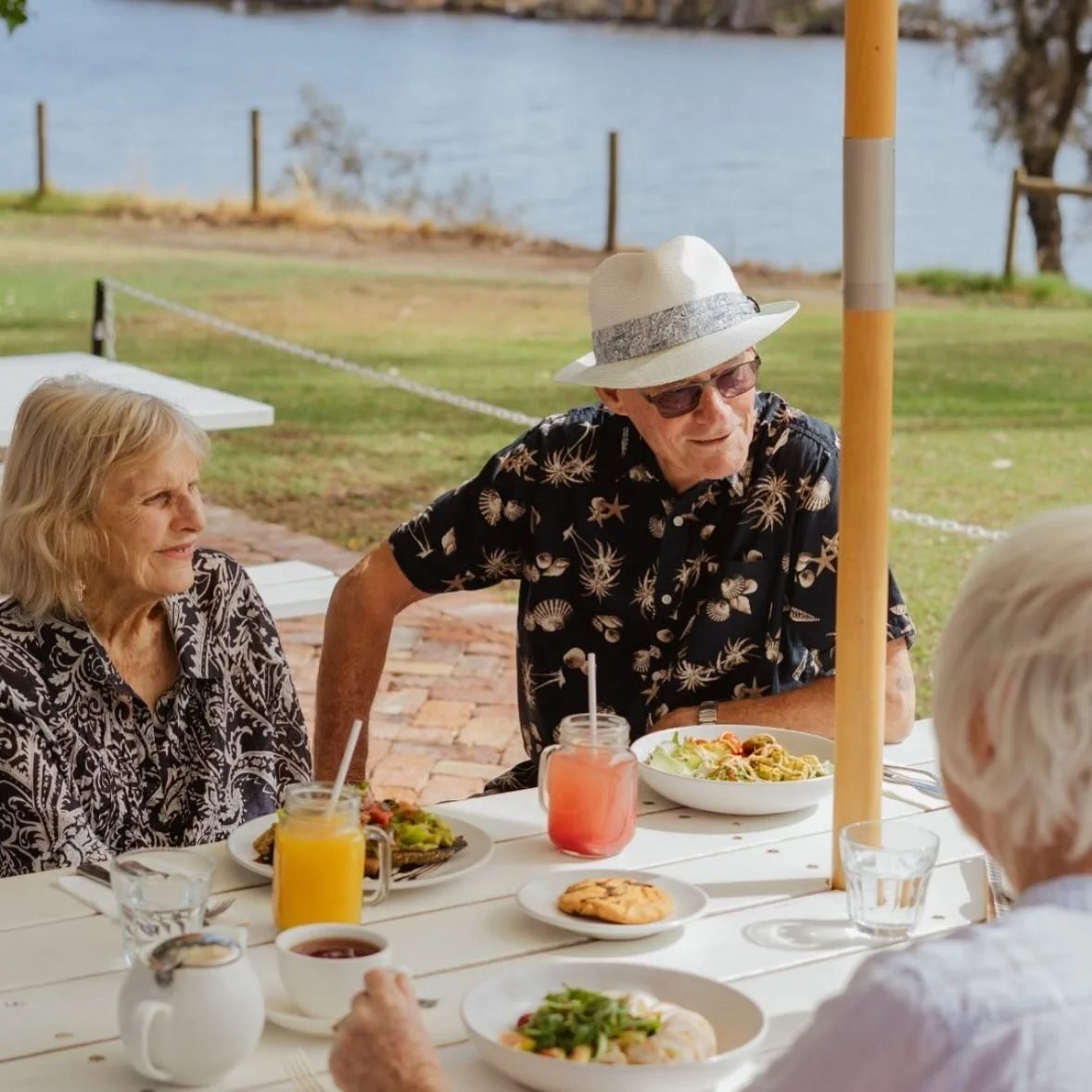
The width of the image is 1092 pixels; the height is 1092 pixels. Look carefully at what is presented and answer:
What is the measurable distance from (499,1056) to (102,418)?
1.37 metres

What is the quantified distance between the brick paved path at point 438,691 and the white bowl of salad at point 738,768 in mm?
2141

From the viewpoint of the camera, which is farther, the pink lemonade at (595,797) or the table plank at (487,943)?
the pink lemonade at (595,797)

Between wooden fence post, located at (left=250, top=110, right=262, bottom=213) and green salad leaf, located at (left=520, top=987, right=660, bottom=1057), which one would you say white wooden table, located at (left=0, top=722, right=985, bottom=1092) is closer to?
green salad leaf, located at (left=520, top=987, right=660, bottom=1057)

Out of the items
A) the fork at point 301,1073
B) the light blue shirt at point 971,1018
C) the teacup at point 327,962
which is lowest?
the fork at point 301,1073

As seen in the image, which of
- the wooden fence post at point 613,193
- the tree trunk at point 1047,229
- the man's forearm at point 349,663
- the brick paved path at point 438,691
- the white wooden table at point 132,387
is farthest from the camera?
the tree trunk at point 1047,229

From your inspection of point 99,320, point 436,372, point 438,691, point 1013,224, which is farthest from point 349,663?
point 1013,224

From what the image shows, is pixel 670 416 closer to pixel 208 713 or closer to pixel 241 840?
pixel 208 713

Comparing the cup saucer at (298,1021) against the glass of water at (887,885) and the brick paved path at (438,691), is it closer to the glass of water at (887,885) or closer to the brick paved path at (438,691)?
the glass of water at (887,885)

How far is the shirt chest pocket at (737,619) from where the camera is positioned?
9.57ft

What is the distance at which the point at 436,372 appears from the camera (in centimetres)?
1170

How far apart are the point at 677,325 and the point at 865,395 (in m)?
0.87

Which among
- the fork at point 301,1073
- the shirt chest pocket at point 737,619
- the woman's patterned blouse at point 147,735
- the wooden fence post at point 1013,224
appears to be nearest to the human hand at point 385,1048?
the fork at point 301,1073

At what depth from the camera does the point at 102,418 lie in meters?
2.72

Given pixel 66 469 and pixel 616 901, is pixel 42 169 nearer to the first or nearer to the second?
pixel 66 469
